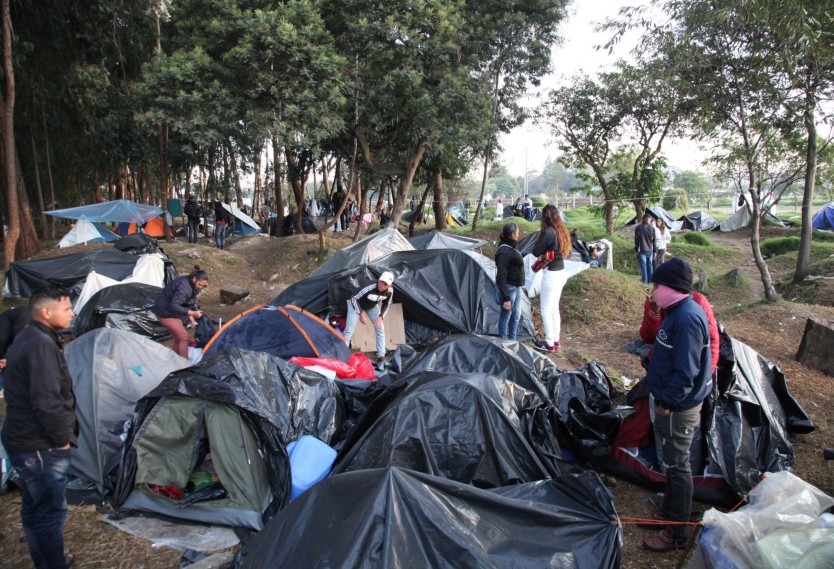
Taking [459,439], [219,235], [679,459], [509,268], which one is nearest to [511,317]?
[509,268]

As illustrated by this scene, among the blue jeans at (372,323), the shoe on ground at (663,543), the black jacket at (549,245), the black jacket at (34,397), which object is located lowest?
the shoe on ground at (663,543)

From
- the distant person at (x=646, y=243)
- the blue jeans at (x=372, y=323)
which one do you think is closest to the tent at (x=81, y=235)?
the blue jeans at (x=372, y=323)

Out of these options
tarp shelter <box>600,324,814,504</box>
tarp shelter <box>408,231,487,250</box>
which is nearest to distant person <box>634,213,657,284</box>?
tarp shelter <box>408,231,487,250</box>

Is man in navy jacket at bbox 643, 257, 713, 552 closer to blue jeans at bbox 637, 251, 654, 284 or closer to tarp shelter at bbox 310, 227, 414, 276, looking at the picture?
tarp shelter at bbox 310, 227, 414, 276

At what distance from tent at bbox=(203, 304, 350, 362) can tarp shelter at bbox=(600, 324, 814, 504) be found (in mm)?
3447

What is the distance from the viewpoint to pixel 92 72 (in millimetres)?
15766

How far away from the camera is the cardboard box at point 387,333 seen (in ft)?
24.6

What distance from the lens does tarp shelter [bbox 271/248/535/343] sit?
25.3 feet

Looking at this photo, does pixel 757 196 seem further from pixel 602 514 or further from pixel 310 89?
pixel 310 89

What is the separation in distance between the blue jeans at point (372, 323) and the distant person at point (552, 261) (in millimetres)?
2048

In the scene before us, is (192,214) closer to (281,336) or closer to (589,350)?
(281,336)

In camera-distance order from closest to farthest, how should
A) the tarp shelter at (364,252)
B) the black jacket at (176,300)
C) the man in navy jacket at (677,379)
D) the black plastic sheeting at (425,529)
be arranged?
the black plastic sheeting at (425,529), the man in navy jacket at (677,379), the black jacket at (176,300), the tarp shelter at (364,252)

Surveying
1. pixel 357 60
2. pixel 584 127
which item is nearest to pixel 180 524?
pixel 357 60

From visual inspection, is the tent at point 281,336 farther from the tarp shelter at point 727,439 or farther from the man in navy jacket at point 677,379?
the man in navy jacket at point 677,379
